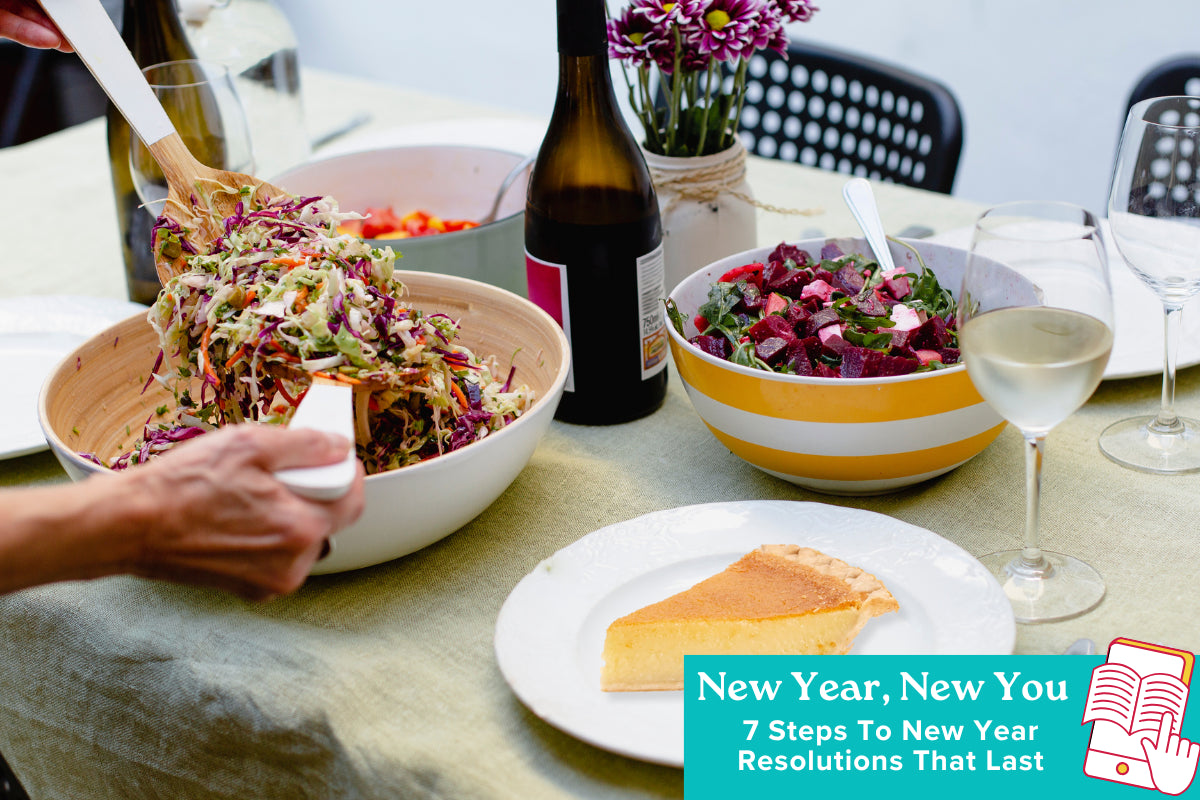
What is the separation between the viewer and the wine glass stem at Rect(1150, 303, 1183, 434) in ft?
Result: 3.24

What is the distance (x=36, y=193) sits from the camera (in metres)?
1.85

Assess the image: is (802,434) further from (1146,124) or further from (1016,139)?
(1016,139)

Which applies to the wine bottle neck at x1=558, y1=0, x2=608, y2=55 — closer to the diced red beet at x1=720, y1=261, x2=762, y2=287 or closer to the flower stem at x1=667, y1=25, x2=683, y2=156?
the flower stem at x1=667, y1=25, x2=683, y2=156

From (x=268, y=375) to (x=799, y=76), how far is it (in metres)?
1.47

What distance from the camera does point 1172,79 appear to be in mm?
1712

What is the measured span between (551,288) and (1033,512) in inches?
20.0

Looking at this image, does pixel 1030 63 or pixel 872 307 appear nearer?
pixel 872 307

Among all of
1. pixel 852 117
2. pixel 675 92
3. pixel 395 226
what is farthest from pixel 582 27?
pixel 852 117

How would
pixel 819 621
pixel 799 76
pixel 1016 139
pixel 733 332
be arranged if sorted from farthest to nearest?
pixel 1016 139 < pixel 799 76 < pixel 733 332 < pixel 819 621

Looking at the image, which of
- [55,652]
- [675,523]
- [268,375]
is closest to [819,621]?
[675,523]

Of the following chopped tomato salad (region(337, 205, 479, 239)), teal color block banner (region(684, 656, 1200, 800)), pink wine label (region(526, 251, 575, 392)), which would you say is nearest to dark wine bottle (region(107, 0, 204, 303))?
chopped tomato salad (region(337, 205, 479, 239))

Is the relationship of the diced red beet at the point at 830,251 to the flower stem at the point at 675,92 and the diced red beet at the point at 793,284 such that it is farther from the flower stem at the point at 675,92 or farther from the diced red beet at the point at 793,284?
the flower stem at the point at 675,92

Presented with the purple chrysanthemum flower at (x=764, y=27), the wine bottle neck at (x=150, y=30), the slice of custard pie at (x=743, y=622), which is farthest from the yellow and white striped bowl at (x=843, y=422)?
the wine bottle neck at (x=150, y=30)

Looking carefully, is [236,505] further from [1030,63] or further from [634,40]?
[1030,63]
